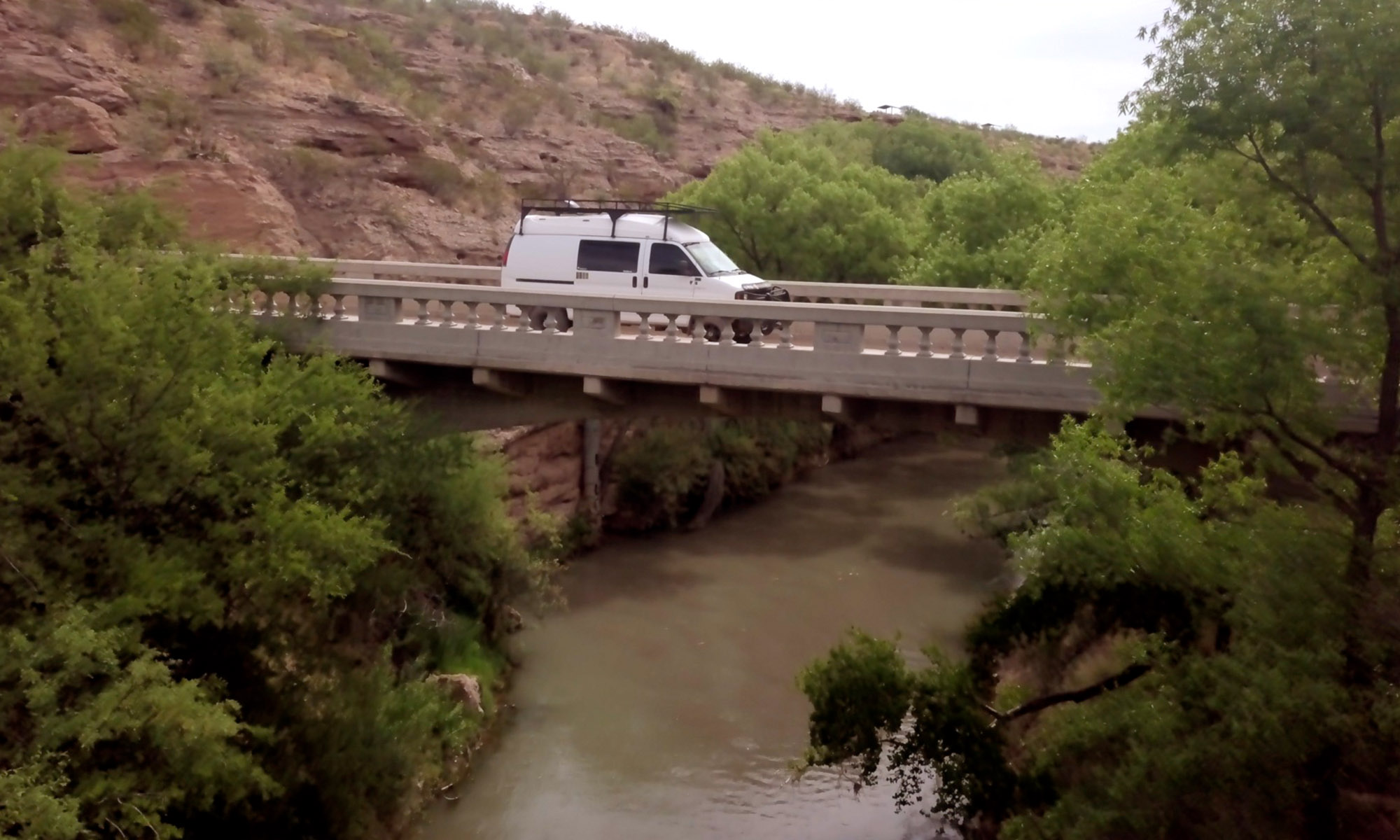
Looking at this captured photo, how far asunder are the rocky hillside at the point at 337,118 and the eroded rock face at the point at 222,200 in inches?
2.0

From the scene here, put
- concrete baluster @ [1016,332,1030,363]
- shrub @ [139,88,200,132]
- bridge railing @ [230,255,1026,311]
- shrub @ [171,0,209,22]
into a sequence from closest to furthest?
concrete baluster @ [1016,332,1030,363] < bridge railing @ [230,255,1026,311] < shrub @ [139,88,200,132] < shrub @ [171,0,209,22]

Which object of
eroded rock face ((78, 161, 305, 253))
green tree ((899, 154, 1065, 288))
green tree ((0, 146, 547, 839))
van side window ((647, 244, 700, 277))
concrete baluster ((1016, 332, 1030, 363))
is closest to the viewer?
green tree ((0, 146, 547, 839))

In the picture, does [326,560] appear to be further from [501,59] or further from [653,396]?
[501,59]

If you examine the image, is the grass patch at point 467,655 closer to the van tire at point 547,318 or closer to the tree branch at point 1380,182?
the van tire at point 547,318

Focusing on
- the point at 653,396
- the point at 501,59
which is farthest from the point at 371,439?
the point at 501,59

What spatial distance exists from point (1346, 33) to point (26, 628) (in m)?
10.6

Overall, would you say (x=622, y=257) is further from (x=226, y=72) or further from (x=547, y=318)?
(x=226, y=72)

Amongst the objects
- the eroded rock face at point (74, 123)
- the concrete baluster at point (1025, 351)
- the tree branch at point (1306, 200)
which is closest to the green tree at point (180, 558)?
the concrete baluster at point (1025, 351)

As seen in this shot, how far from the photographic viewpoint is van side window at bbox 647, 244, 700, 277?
58.3ft

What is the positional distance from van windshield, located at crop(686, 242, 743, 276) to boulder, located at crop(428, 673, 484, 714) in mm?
6627

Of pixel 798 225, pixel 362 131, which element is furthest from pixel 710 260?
pixel 362 131

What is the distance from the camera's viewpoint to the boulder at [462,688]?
16.2 metres

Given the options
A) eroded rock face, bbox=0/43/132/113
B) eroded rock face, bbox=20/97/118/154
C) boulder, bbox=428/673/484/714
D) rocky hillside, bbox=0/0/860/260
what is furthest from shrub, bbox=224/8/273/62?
boulder, bbox=428/673/484/714

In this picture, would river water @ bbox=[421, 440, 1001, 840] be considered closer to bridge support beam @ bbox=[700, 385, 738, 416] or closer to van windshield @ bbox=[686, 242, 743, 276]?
bridge support beam @ bbox=[700, 385, 738, 416]
